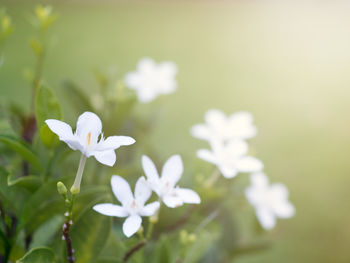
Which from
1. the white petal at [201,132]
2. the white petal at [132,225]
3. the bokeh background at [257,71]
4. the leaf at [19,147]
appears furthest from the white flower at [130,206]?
the bokeh background at [257,71]

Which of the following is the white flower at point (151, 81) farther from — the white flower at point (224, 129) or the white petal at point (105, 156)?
the white petal at point (105, 156)

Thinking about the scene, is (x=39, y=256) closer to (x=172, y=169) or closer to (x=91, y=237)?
(x=91, y=237)

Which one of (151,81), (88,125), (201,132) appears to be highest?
(151,81)

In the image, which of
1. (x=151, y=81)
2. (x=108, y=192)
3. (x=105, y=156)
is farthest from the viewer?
(x=151, y=81)

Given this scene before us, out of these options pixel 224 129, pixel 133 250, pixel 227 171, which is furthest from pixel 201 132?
pixel 133 250

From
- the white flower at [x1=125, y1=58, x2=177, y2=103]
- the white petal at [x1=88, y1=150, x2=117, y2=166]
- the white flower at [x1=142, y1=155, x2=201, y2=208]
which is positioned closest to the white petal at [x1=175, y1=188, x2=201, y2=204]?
the white flower at [x1=142, y1=155, x2=201, y2=208]

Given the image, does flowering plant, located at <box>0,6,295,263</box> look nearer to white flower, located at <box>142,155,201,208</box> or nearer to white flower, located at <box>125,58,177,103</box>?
white flower, located at <box>142,155,201,208</box>
